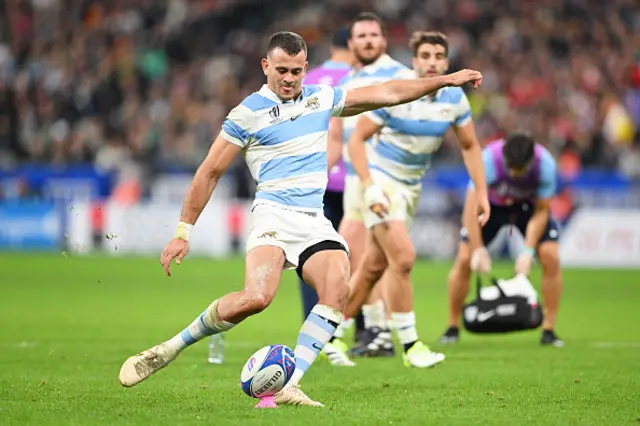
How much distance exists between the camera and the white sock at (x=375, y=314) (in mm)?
10328

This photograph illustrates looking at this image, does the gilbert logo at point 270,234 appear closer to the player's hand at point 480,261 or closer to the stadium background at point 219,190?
the stadium background at point 219,190

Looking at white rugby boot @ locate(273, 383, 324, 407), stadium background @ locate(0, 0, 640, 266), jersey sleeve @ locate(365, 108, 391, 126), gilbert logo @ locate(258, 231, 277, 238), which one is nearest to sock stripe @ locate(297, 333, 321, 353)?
white rugby boot @ locate(273, 383, 324, 407)

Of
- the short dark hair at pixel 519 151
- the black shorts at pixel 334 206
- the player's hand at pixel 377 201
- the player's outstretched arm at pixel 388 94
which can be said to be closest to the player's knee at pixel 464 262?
the short dark hair at pixel 519 151

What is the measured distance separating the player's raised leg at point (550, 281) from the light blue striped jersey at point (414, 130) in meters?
2.14

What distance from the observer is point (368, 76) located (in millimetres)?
10203

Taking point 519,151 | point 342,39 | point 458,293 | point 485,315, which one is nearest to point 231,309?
point 485,315

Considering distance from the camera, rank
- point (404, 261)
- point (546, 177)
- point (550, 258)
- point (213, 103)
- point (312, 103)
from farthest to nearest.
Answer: point (213, 103)
point (550, 258)
point (546, 177)
point (404, 261)
point (312, 103)

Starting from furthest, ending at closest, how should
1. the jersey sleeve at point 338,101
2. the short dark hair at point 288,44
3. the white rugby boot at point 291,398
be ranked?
the jersey sleeve at point 338,101, the short dark hair at point 288,44, the white rugby boot at point 291,398

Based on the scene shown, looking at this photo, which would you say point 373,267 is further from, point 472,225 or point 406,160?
point 472,225

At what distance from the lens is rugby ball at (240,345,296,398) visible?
22.1 ft

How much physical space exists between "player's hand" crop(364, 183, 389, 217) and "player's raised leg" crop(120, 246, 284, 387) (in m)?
1.72

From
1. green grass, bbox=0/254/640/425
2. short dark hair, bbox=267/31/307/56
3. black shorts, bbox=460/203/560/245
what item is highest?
short dark hair, bbox=267/31/307/56

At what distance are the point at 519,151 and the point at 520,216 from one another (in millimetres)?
1017

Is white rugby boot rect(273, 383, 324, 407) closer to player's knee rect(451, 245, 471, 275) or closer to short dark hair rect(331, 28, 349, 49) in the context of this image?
short dark hair rect(331, 28, 349, 49)
